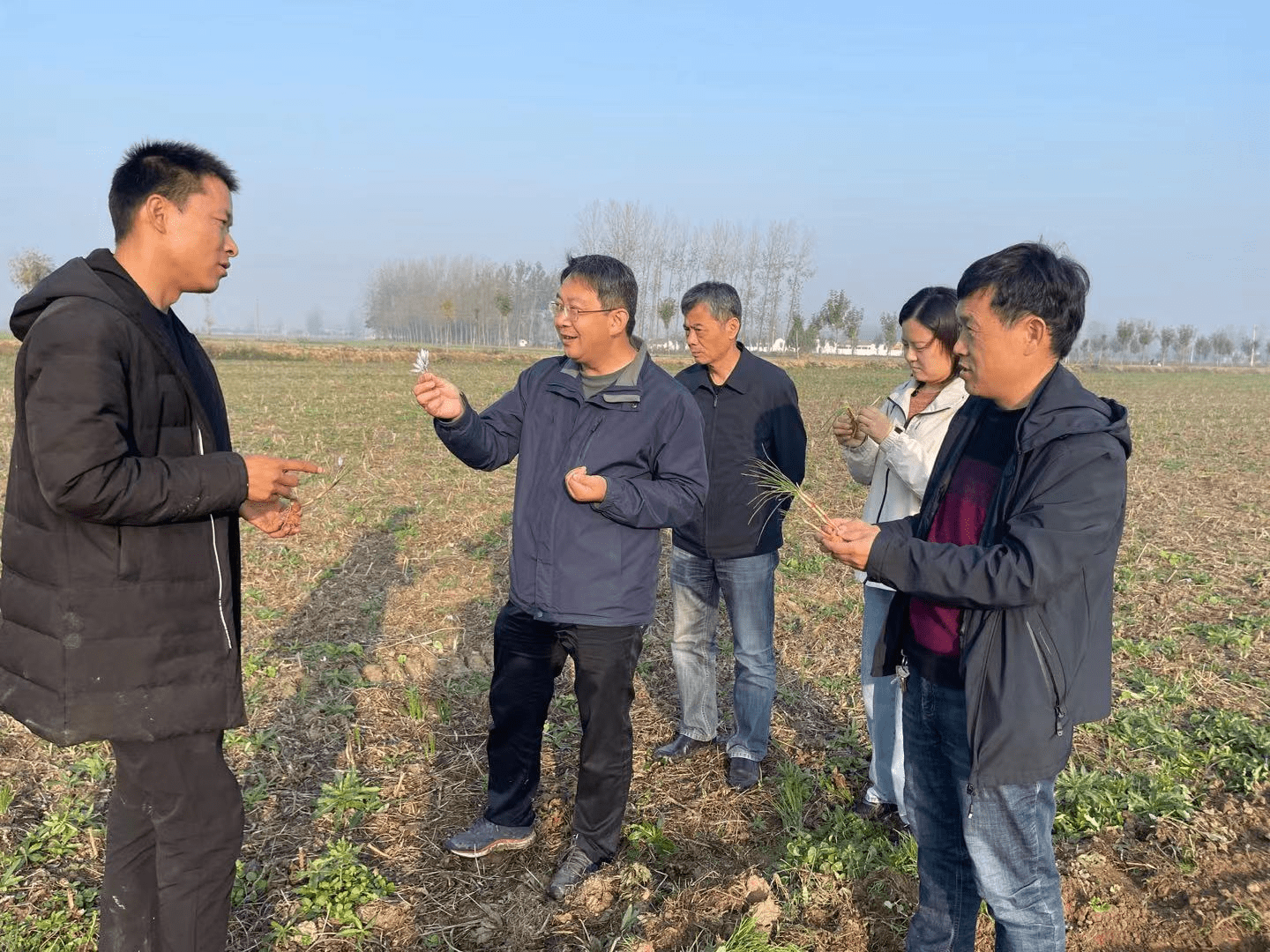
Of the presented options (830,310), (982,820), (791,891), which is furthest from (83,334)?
(830,310)

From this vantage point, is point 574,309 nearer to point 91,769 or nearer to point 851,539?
point 851,539

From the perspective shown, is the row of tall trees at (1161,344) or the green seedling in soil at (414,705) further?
the row of tall trees at (1161,344)

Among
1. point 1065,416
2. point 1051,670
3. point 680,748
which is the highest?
point 1065,416

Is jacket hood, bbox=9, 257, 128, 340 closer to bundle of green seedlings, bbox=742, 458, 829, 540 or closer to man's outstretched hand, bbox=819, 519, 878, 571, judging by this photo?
man's outstretched hand, bbox=819, 519, 878, 571

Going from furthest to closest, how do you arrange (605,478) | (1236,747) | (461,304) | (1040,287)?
1. (461,304)
2. (1236,747)
3. (605,478)
4. (1040,287)

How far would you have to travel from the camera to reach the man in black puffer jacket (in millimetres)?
2320

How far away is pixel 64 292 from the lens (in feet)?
7.68

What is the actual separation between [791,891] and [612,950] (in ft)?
2.71

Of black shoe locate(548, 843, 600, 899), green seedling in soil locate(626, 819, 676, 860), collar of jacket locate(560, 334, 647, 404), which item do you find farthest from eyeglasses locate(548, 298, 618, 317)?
green seedling in soil locate(626, 819, 676, 860)

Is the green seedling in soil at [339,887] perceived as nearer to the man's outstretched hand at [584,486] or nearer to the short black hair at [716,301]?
the man's outstretched hand at [584,486]

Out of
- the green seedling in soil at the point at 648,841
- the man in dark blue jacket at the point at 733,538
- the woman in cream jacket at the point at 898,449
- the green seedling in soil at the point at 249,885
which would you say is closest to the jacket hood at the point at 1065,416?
the woman in cream jacket at the point at 898,449

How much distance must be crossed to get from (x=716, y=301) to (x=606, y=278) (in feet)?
3.81

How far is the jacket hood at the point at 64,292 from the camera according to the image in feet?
7.68

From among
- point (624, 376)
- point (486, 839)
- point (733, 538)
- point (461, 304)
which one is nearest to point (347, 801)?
point (486, 839)
